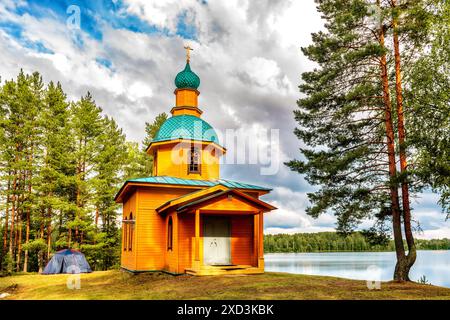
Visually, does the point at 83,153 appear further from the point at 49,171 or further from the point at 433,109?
the point at 433,109

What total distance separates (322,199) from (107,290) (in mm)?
9387

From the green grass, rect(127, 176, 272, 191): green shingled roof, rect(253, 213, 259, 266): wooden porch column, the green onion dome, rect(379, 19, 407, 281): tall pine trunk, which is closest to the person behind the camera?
the green grass

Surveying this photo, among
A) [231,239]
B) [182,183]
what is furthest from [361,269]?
[182,183]

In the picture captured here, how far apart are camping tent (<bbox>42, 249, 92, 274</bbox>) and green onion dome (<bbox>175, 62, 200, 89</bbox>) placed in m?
13.1

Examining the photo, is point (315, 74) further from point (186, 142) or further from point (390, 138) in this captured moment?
point (186, 142)

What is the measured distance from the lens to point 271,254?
103m

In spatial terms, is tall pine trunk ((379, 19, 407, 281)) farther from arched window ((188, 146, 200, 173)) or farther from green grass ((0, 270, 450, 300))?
arched window ((188, 146, 200, 173))

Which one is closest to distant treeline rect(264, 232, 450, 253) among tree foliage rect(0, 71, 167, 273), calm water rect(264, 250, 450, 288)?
calm water rect(264, 250, 450, 288)

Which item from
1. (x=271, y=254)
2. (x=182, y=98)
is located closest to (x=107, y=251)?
(x=182, y=98)

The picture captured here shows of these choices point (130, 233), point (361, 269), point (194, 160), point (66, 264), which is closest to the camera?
point (130, 233)

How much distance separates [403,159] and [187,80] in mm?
13810

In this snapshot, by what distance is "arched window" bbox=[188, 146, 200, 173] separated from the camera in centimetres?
2120

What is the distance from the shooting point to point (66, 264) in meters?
24.5

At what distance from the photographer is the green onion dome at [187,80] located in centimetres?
2364
